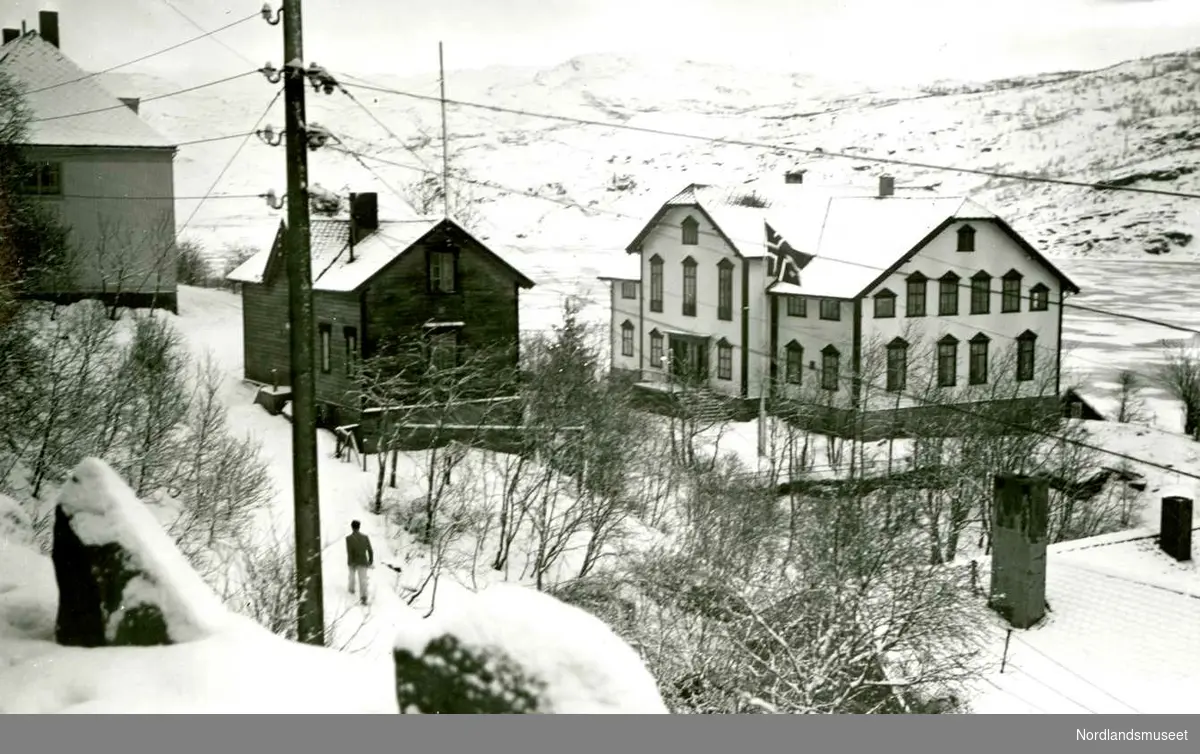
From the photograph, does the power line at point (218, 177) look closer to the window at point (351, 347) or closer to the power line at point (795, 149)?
the power line at point (795, 149)

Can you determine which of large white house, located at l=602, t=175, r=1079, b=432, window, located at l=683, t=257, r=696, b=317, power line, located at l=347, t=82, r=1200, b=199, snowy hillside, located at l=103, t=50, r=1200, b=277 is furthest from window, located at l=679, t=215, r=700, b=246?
power line, located at l=347, t=82, r=1200, b=199

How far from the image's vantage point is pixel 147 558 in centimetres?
364

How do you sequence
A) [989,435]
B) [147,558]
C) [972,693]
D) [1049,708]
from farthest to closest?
[989,435] → [972,693] → [1049,708] → [147,558]

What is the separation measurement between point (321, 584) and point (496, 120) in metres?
2.55

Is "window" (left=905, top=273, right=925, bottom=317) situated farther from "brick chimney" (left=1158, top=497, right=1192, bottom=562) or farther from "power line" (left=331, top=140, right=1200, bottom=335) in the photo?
"brick chimney" (left=1158, top=497, right=1192, bottom=562)

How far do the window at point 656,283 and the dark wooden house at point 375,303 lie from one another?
41.8 inches

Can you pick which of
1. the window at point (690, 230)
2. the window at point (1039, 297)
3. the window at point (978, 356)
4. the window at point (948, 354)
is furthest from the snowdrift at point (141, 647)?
the window at point (1039, 297)

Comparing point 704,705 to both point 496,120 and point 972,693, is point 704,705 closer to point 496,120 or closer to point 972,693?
point 972,693

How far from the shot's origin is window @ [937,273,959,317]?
6625mm

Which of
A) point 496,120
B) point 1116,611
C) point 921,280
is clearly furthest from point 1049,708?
point 496,120

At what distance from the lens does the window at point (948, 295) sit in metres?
6.62

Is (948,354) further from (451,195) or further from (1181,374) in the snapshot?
(451,195)

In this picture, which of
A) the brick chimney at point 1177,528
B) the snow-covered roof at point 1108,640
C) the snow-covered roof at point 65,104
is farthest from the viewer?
the brick chimney at point 1177,528

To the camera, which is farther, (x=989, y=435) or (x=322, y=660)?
(x=989, y=435)
